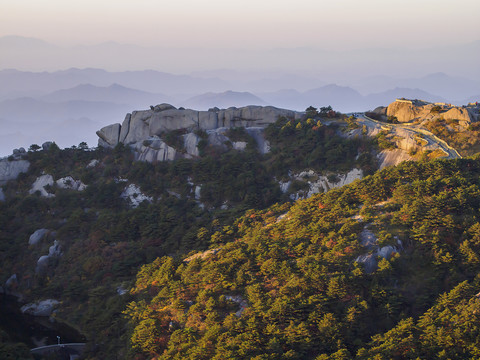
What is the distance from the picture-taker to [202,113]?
53875 millimetres

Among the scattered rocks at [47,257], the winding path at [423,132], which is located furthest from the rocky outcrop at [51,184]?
the winding path at [423,132]

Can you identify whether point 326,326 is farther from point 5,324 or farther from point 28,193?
point 28,193

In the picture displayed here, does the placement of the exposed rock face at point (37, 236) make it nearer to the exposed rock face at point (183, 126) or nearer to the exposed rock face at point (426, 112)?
the exposed rock face at point (183, 126)

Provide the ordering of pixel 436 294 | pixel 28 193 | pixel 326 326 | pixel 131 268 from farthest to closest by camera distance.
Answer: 1. pixel 28 193
2. pixel 131 268
3. pixel 436 294
4. pixel 326 326

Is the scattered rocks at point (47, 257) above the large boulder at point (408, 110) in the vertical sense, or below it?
below

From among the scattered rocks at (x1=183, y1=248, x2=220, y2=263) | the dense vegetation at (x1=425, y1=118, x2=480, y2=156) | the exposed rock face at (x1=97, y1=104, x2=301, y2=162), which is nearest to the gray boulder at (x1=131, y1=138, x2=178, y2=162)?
the exposed rock face at (x1=97, y1=104, x2=301, y2=162)

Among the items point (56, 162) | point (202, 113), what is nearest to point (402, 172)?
point (202, 113)

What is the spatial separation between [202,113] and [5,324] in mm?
30107

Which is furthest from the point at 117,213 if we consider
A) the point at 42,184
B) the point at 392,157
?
the point at 392,157

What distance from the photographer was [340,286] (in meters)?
22.9

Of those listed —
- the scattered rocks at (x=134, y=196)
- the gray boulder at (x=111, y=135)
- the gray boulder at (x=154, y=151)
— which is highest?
the gray boulder at (x=111, y=135)

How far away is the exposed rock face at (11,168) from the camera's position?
5294 cm

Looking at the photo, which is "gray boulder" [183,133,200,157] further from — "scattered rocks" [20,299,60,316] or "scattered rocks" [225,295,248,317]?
"scattered rocks" [225,295,248,317]

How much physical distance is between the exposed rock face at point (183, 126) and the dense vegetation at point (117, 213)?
130 cm
